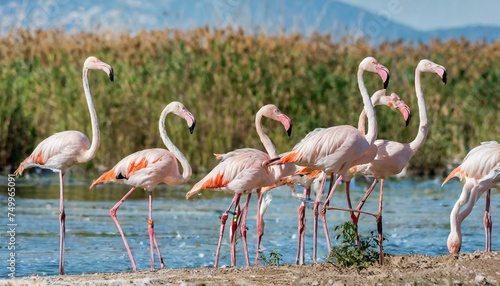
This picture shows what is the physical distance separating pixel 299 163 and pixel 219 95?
27.1ft

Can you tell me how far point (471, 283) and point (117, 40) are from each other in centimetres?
1281

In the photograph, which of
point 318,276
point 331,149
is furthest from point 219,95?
point 318,276

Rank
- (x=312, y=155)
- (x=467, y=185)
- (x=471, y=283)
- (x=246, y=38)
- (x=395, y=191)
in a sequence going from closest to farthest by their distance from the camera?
(x=471, y=283) → (x=312, y=155) → (x=467, y=185) → (x=395, y=191) → (x=246, y=38)

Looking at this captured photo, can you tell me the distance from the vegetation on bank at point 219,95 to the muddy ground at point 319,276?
7.99 meters

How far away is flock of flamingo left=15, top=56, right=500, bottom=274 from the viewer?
7.73 metres

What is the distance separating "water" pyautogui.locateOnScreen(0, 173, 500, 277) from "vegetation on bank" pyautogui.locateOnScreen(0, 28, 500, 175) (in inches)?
28.8

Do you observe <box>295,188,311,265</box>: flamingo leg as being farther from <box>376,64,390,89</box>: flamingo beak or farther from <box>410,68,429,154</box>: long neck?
<box>376,64,390,89</box>: flamingo beak

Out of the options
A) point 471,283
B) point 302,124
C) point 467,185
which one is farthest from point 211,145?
point 471,283

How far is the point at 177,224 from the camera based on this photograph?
11.6m

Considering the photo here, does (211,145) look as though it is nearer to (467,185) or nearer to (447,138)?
(447,138)

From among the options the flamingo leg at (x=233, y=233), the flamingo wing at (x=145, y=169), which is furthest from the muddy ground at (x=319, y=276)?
the flamingo wing at (x=145, y=169)

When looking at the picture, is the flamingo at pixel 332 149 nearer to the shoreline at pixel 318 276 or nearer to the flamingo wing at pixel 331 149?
the flamingo wing at pixel 331 149

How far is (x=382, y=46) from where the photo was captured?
19.5m

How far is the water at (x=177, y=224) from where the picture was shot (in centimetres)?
929
